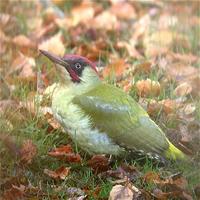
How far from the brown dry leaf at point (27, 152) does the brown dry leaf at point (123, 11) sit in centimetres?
340

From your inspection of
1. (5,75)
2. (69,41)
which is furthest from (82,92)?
(69,41)

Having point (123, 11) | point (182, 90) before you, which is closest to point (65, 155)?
point (182, 90)

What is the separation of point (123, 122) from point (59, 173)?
0.47 meters

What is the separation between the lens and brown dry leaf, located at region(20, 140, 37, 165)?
4.55 m

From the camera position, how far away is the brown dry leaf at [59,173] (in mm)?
4461

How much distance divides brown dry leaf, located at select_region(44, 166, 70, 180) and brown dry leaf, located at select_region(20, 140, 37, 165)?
132 mm

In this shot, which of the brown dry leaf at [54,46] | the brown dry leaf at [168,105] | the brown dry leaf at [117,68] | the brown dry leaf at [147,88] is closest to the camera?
the brown dry leaf at [168,105]

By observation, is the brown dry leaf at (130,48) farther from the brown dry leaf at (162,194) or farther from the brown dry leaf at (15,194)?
the brown dry leaf at (15,194)

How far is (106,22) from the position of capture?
739 centimetres

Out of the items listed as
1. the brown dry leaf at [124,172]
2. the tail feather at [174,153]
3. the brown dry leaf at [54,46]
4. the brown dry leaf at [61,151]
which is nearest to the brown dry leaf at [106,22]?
the brown dry leaf at [54,46]

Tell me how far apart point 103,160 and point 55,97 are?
50 centimetres

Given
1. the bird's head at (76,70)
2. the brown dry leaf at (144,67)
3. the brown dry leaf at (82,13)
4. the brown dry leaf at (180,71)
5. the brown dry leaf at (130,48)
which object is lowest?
the brown dry leaf at (82,13)

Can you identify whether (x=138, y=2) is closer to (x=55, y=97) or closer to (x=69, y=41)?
(x=69, y=41)

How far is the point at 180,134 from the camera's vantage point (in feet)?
16.2
